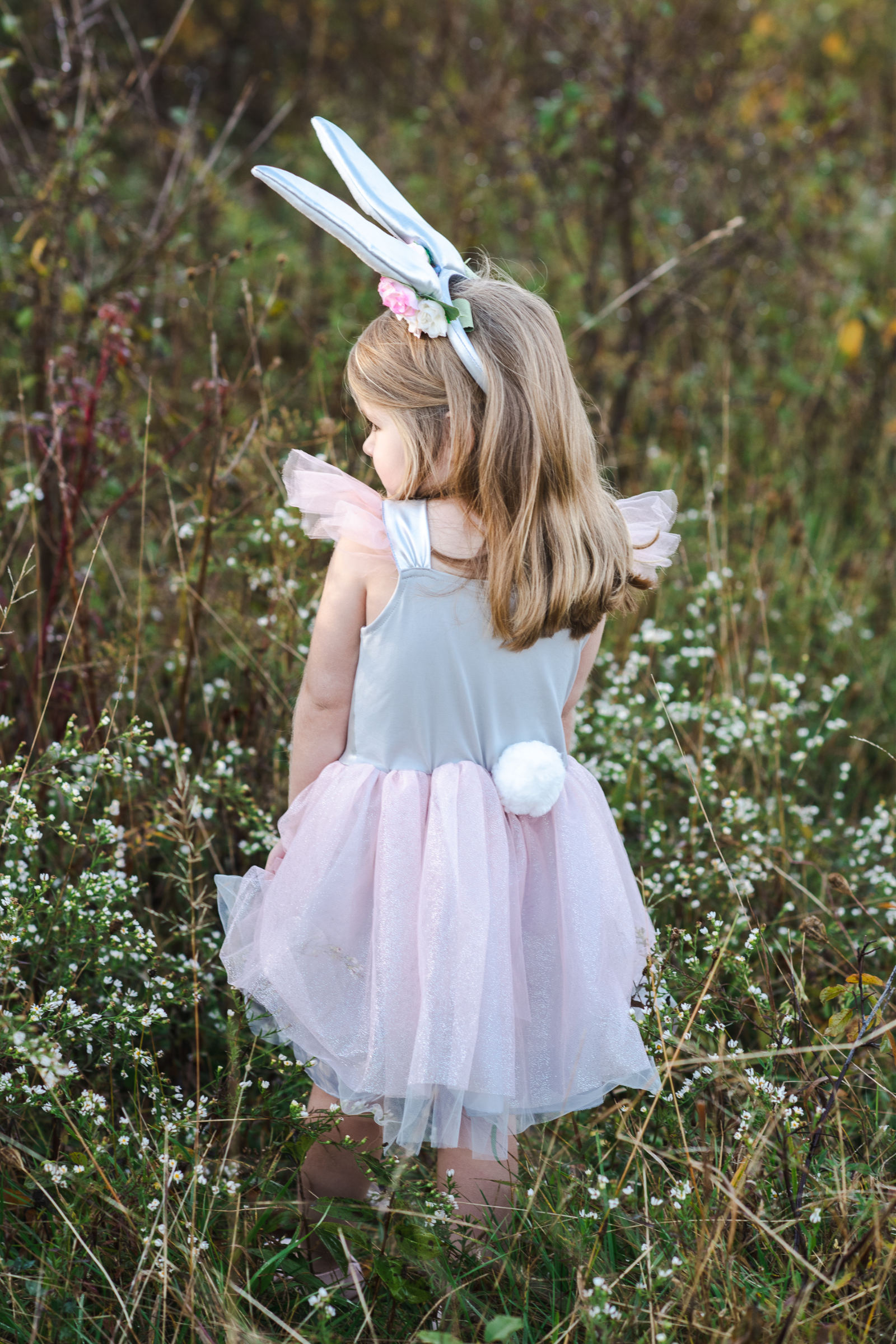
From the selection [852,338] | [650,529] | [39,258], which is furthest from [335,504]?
[852,338]

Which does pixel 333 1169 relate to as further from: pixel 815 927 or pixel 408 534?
pixel 408 534

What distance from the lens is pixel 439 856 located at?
1682mm

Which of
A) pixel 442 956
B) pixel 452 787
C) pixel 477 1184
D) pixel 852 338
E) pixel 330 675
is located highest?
pixel 852 338

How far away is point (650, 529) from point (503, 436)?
51 centimetres

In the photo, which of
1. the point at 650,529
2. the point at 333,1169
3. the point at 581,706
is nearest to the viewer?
the point at 333,1169

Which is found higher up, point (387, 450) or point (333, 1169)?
point (387, 450)

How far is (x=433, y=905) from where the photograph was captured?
5.48 ft

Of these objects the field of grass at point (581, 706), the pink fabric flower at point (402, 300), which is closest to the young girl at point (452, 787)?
the pink fabric flower at point (402, 300)

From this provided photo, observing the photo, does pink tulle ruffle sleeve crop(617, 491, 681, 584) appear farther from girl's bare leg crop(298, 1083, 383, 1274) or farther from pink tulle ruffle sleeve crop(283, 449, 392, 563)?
girl's bare leg crop(298, 1083, 383, 1274)

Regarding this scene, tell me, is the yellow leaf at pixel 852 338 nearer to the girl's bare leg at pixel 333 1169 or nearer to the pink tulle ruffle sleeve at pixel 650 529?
the pink tulle ruffle sleeve at pixel 650 529

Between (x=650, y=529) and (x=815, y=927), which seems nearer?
(x=815, y=927)

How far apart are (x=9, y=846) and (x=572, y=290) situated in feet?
12.8

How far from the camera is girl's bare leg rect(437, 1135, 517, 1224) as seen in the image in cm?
179

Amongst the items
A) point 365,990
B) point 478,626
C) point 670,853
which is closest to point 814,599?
point 670,853
